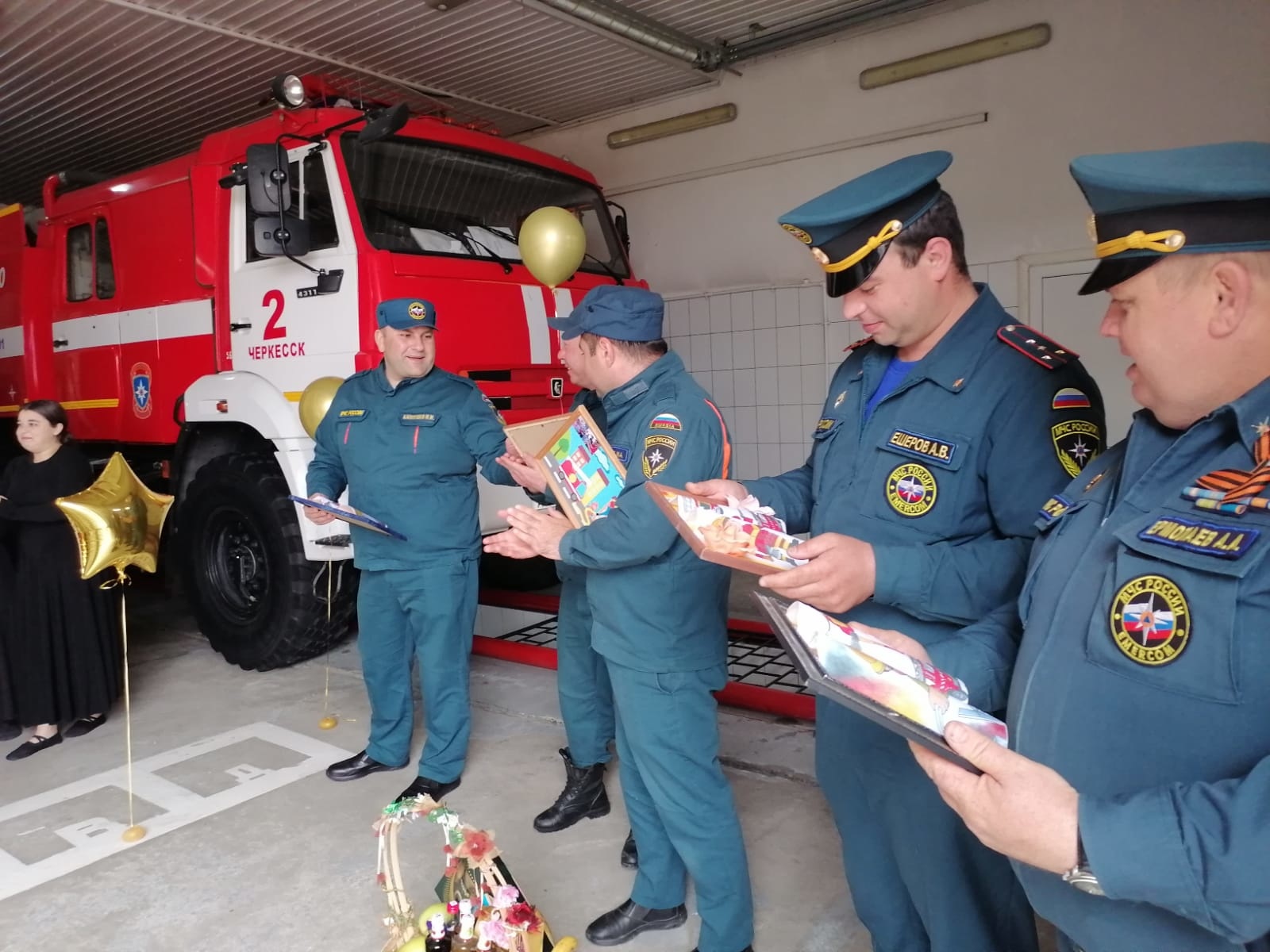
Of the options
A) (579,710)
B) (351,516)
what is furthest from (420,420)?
(579,710)

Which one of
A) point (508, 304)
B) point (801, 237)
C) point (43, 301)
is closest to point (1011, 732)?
point (801, 237)

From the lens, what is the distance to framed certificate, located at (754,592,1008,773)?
841 mm

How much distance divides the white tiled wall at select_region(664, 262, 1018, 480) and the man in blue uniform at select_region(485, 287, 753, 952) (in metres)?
3.58

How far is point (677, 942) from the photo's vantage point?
6.98 ft

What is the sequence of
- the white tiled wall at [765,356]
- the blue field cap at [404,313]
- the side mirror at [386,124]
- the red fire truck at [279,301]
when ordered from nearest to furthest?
1. the blue field cap at [404,313]
2. the side mirror at [386,124]
3. the red fire truck at [279,301]
4. the white tiled wall at [765,356]

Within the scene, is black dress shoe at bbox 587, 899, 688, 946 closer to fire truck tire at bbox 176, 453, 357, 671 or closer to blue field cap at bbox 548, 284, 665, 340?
blue field cap at bbox 548, 284, 665, 340

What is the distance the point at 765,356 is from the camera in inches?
231

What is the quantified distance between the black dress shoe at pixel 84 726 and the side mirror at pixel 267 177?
2201 millimetres

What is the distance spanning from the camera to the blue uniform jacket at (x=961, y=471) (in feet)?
4.35

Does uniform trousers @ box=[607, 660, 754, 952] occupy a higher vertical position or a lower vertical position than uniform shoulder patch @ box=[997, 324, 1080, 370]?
lower

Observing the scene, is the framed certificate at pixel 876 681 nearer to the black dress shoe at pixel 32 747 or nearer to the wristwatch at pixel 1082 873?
the wristwatch at pixel 1082 873

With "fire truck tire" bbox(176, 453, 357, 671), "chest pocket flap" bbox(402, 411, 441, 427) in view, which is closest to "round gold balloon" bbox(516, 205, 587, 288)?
"chest pocket flap" bbox(402, 411, 441, 427)

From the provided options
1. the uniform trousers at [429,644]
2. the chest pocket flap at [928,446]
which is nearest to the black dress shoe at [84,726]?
the uniform trousers at [429,644]

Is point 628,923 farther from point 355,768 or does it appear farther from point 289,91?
point 289,91
